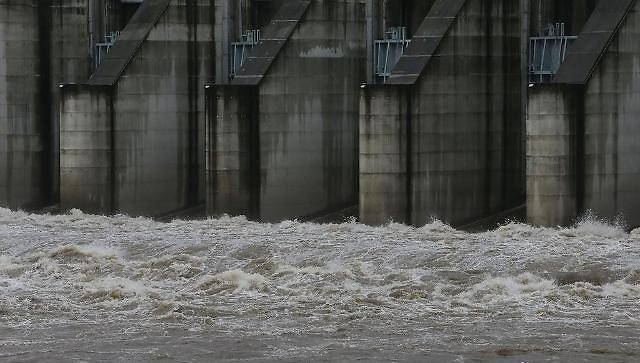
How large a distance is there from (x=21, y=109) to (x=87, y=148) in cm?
451

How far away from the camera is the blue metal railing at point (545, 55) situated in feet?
116

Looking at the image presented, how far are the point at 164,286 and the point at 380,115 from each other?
7033 mm

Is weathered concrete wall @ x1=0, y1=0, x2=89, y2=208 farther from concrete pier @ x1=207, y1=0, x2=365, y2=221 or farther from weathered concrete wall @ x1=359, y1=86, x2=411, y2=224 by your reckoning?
weathered concrete wall @ x1=359, y1=86, x2=411, y2=224

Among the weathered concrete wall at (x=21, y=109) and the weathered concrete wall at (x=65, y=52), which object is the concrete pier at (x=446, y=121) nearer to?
the weathered concrete wall at (x=65, y=52)

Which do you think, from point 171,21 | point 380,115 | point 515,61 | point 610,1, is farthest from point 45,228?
point 610,1

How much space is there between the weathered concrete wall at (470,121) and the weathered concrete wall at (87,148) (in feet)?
31.0

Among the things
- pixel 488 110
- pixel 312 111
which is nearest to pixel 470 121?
pixel 488 110

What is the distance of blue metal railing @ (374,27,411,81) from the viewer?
37938 millimetres

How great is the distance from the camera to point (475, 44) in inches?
1382

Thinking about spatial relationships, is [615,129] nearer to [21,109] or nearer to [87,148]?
[87,148]

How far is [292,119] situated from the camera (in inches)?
1496

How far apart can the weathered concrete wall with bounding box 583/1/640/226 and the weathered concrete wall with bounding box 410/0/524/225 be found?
3.57 metres

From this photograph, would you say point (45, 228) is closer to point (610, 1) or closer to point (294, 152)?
point (294, 152)

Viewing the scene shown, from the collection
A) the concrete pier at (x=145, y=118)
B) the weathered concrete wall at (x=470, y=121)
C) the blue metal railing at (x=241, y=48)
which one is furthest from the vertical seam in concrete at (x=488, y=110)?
the concrete pier at (x=145, y=118)
